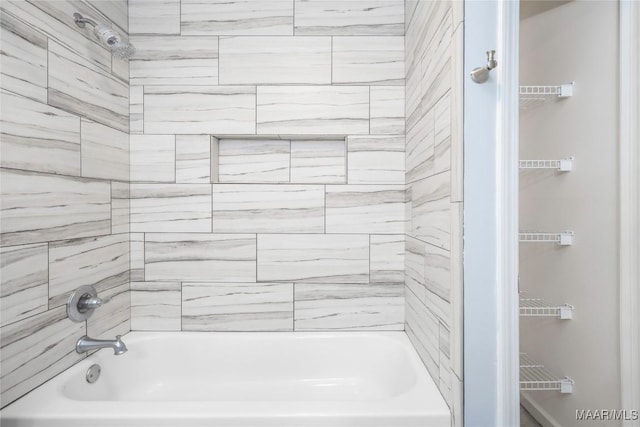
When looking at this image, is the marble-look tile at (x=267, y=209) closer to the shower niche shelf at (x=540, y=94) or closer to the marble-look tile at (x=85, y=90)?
the marble-look tile at (x=85, y=90)

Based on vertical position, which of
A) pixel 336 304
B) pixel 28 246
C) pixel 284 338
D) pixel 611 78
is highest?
pixel 611 78

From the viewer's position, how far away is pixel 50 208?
4.59ft

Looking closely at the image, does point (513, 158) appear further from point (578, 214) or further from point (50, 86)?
point (50, 86)

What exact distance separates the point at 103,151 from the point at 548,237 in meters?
1.82

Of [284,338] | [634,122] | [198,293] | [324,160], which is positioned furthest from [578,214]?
[198,293]

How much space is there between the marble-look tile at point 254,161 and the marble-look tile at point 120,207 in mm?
483

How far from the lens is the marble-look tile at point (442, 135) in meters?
1.19

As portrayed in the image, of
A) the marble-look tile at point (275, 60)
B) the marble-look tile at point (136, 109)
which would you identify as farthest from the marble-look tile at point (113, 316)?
the marble-look tile at point (275, 60)

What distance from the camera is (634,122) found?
2.39 ft

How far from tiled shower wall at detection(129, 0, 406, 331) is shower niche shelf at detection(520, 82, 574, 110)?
902mm

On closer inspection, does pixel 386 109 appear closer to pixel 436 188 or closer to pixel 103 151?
pixel 436 188

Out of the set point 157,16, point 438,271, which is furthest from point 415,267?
point 157,16

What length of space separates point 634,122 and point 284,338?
5.39ft

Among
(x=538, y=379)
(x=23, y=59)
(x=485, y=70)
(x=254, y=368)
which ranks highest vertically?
(x=23, y=59)
